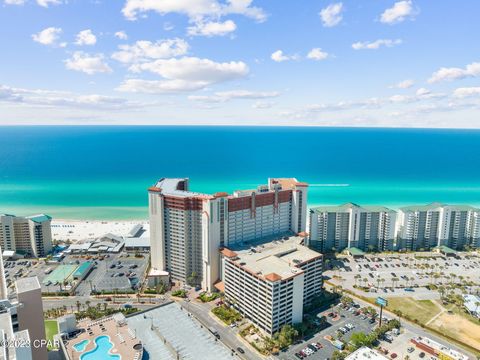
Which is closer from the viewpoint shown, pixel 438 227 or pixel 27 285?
pixel 27 285

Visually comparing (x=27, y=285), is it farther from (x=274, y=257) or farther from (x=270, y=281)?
(x=274, y=257)

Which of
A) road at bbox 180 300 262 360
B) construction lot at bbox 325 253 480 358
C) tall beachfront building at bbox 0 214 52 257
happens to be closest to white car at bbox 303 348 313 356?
road at bbox 180 300 262 360

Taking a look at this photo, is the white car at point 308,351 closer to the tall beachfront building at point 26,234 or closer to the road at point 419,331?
the road at point 419,331

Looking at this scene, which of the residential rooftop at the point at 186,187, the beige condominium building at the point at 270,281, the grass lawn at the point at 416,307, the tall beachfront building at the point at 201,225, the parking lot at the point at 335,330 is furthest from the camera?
the residential rooftop at the point at 186,187

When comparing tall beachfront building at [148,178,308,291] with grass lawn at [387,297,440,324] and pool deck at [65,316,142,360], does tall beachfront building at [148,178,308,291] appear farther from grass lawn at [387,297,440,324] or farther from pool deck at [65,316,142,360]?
grass lawn at [387,297,440,324]

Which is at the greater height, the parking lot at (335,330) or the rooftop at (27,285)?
the rooftop at (27,285)

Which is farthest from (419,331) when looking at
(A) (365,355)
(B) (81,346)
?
(B) (81,346)


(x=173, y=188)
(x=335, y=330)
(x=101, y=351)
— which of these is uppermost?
(x=173, y=188)

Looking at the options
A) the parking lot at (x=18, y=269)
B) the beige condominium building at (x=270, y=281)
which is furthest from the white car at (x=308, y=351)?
the parking lot at (x=18, y=269)
